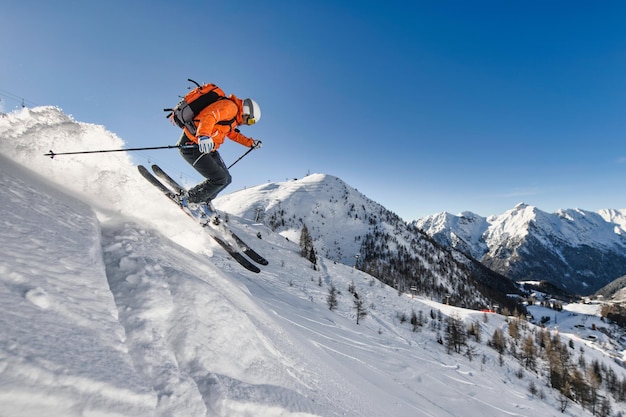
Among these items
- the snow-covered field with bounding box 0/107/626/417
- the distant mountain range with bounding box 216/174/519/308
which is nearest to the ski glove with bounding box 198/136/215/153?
the snow-covered field with bounding box 0/107/626/417

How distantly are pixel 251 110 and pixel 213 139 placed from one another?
1.36m

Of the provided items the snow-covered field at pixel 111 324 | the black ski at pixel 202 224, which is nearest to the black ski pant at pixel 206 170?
the black ski at pixel 202 224

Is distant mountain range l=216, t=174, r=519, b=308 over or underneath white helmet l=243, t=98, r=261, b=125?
over

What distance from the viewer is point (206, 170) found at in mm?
9086

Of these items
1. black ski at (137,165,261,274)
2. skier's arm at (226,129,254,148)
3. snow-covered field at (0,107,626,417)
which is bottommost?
snow-covered field at (0,107,626,417)

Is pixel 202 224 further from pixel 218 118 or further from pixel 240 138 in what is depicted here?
pixel 218 118

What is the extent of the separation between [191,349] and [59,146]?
25.1ft

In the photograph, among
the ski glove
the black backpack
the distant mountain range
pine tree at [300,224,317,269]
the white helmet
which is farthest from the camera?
the distant mountain range

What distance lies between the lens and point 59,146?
7629 millimetres

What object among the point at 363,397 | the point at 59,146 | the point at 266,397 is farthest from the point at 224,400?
the point at 59,146

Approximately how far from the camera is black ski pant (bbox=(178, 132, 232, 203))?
8.84m

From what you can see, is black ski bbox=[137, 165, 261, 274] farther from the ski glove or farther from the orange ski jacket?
the ski glove

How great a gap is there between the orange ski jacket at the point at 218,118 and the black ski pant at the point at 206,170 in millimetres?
777

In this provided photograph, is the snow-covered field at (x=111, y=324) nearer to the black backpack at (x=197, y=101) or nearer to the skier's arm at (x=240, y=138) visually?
the black backpack at (x=197, y=101)
